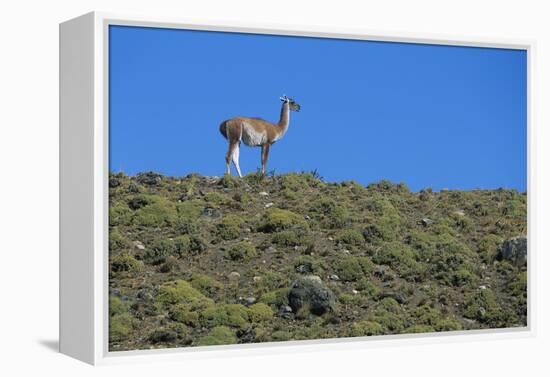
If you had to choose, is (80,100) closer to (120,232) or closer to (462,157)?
(120,232)

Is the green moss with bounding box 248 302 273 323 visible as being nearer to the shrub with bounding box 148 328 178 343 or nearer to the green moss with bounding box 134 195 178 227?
the shrub with bounding box 148 328 178 343

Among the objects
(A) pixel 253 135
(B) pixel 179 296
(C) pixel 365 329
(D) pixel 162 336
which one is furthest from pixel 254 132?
(C) pixel 365 329

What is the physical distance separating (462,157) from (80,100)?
5.16 meters

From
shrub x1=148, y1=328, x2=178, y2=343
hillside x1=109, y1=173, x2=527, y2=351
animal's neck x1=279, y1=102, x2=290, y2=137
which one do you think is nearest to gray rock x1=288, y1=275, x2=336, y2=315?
hillside x1=109, y1=173, x2=527, y2=351

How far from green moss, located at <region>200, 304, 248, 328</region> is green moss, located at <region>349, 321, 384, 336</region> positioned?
145 centimetres

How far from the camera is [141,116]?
46.1ft

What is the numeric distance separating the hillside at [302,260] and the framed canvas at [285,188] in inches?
0.9

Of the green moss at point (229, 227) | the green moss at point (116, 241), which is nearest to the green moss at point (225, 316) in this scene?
the green moss at point (229, 227)

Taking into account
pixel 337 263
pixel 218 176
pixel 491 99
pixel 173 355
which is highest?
pixel 491 99

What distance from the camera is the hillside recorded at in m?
14.1

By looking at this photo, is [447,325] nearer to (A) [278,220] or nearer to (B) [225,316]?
(A) [278,220]

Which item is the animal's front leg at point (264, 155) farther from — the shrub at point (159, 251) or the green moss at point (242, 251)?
the shrub at point (159, 251)

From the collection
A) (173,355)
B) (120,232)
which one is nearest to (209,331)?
(173,355)

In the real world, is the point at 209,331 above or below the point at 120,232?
below
